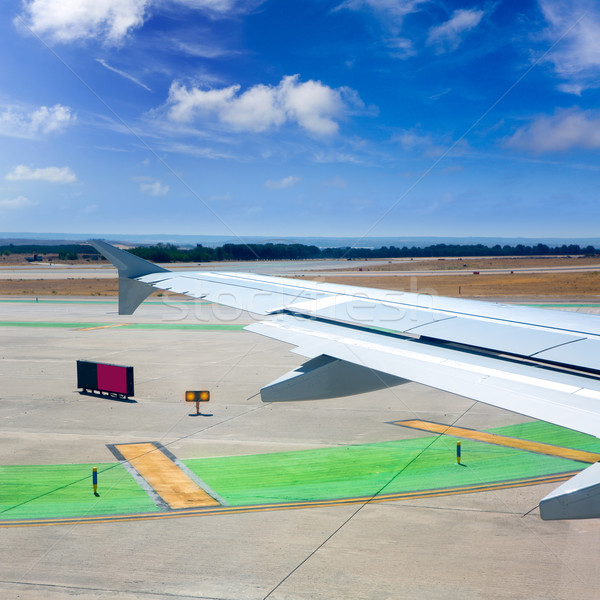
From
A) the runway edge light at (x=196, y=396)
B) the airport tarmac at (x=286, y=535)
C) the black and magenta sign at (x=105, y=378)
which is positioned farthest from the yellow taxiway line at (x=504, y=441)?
the black and magenta sign at (x=105, y=378)

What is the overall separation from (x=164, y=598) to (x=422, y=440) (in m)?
9.63

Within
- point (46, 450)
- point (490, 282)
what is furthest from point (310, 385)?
point (490, 282)

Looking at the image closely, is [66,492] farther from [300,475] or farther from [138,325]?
[138,325]

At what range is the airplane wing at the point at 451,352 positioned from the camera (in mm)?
5719

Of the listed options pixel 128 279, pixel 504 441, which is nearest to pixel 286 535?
pixel 128 279

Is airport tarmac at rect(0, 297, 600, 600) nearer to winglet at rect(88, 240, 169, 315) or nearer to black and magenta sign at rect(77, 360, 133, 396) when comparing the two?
black and magenta sign at rect(77, 360, 133, 396)

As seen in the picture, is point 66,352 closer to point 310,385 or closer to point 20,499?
point 20,499

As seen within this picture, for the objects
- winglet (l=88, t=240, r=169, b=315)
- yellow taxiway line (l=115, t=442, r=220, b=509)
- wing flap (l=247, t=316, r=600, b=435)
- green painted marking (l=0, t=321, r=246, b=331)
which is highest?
winglet (l=88, t=240, r=169, b=315)

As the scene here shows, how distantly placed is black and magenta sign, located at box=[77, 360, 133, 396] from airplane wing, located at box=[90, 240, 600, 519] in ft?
33.6

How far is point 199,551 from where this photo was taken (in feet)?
33.3

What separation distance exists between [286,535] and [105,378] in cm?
1356

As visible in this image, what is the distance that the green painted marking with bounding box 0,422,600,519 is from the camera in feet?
40.7

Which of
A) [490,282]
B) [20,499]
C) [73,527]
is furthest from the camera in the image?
[490,282]

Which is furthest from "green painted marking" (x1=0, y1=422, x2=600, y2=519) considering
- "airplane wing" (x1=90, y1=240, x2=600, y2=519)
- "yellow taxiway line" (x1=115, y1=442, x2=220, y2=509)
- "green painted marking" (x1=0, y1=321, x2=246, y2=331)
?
"green painted marking" (x1=0, y1=321, x2=246, y2=331)
